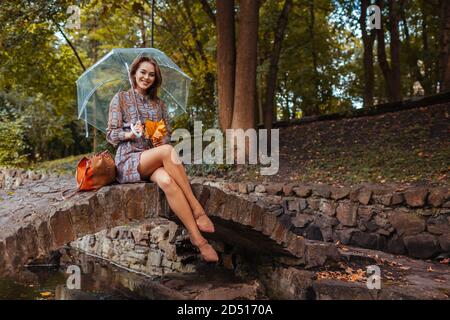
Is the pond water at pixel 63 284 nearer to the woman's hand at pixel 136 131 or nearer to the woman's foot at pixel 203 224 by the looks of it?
the woman's foot at pixel 203 224

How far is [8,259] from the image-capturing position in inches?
152

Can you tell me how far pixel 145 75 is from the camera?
14.8 feet

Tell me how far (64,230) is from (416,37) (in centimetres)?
1842

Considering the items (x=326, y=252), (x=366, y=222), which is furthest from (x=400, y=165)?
(x=326, y=252)

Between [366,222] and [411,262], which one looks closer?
[411,262]

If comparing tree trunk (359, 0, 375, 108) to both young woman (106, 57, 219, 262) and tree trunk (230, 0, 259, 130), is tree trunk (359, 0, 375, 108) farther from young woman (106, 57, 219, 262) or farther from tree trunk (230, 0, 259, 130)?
young woman (106, 57, 219, 262)

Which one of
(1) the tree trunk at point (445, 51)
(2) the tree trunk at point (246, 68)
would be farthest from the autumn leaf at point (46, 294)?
(1) the tree trunk at point (445, 51)

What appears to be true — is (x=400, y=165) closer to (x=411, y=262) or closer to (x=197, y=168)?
(x=411, y=262)

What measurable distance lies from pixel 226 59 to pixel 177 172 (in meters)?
6.46

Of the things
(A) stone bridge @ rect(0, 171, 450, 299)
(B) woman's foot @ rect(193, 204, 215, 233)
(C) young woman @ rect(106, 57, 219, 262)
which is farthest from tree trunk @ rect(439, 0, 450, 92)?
(B) woman's foot @ rect(193, 204, 215, 233)

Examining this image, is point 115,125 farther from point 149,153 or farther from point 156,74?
point 156,74

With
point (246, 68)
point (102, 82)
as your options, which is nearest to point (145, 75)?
point (102, 82)

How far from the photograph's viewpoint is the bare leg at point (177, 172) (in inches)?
165

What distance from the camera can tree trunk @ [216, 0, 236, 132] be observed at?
33.5 feet
